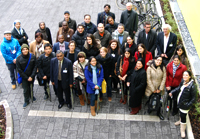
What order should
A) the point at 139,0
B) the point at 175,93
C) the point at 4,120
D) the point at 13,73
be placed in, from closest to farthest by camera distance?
1. the point at 175,93
2. the point at 4,120
3. the point at 13,73
4. the point at 139,0

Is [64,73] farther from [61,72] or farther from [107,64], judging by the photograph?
[107,64]

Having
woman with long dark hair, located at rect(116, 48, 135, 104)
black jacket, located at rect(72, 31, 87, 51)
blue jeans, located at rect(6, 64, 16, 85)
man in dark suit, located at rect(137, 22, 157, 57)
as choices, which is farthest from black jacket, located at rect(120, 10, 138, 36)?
blue jeans, located at rect(6, 64, 16, 85)

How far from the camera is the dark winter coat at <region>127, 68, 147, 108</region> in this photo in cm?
639

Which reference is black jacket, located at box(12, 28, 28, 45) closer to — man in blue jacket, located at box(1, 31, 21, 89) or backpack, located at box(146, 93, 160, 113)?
man in blue jacket, located at box(1, 31, 21, 89)

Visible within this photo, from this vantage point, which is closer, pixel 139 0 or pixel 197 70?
pixel 197 70

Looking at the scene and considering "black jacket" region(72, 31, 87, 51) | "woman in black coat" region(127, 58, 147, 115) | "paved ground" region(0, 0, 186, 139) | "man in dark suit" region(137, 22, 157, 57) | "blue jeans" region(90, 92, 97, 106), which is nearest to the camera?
"woman in black coat" region(127, 58, 147, 115)

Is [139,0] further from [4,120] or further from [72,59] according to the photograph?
[4,120]

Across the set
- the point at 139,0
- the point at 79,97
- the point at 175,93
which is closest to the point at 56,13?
the point at 139,0

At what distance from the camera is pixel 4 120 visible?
269 inches

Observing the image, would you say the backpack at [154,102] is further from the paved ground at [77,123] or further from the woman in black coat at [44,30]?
the woman in black coat at [44,30]

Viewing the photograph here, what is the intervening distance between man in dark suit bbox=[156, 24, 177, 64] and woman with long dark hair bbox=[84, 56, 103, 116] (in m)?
2.44

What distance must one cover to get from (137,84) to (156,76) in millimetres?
567

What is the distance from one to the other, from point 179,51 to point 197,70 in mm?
2116

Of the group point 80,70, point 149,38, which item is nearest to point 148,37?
point 149,38
